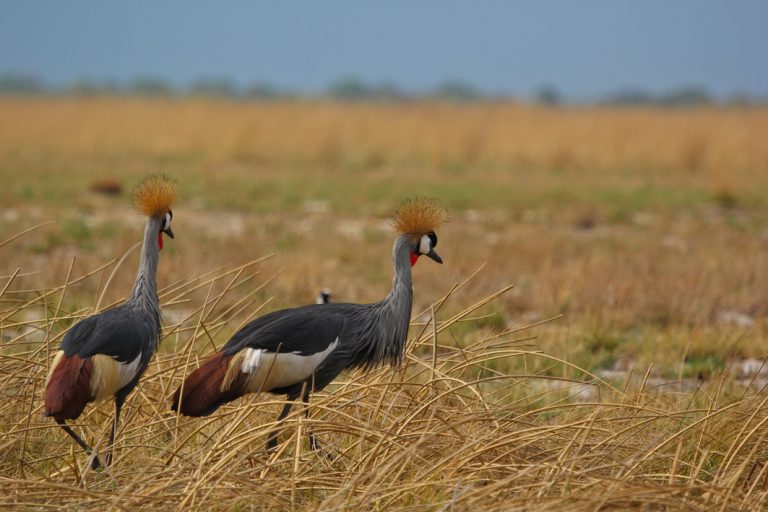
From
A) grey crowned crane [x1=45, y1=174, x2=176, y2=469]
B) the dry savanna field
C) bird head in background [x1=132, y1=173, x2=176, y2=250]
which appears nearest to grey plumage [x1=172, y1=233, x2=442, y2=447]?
the dry savanna field

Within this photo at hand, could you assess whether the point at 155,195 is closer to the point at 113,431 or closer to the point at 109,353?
the point at 109,353

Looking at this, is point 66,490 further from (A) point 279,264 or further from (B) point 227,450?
(A) point 279,264

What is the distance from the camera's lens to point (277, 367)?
3781 millimetres

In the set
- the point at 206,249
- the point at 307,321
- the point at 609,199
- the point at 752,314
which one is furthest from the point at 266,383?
the point at 609,199

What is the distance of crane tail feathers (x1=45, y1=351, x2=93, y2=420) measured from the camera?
336 centimetres

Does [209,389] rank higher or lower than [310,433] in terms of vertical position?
higher

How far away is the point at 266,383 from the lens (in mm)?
3762

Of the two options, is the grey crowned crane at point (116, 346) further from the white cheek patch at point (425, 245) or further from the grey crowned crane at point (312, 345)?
the white cheek patch at point (425, 245)

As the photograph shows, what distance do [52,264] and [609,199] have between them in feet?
23.2

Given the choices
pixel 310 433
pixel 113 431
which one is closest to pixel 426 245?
pixel 310 433

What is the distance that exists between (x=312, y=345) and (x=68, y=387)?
0.87 m

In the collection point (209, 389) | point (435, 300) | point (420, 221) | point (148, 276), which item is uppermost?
point (420, 221)

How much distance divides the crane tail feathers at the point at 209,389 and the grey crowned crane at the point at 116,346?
0.19 meters

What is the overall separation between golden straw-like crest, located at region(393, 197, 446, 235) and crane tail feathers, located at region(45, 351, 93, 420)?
4.14ft
